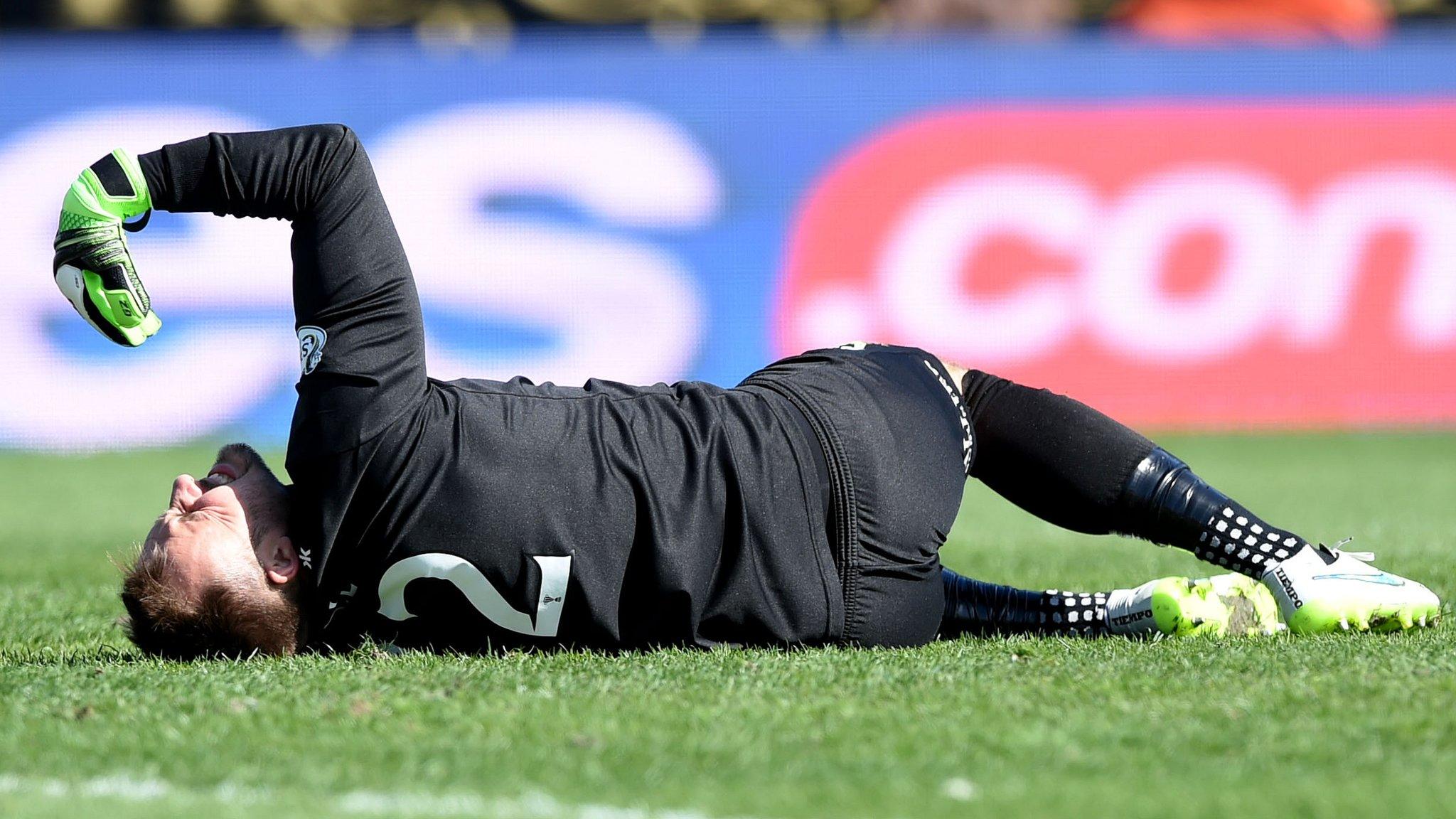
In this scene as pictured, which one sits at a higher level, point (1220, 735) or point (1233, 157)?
point (1233, 157)

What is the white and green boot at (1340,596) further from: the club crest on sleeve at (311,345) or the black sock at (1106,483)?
the club crest on sleeve at (311,345)

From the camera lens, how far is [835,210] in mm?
11688

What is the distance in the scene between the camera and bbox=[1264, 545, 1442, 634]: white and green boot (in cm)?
379

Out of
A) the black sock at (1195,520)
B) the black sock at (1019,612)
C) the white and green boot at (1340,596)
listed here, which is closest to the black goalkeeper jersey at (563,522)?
the black sock at (1019,612)

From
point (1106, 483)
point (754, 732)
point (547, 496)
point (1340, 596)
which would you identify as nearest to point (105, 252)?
point (547, 496)

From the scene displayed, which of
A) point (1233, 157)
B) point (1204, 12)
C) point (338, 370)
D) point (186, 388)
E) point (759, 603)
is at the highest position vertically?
point (1204, 12)

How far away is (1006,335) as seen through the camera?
37.7 ft

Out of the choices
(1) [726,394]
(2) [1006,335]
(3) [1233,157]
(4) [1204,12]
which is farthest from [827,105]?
(1) [726,394]

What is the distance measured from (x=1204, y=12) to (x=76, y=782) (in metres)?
12.5

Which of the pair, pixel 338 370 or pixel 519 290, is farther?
pixel 519 290

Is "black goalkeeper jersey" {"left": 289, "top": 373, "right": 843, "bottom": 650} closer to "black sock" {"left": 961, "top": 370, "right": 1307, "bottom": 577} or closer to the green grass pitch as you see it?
the green grass pitch

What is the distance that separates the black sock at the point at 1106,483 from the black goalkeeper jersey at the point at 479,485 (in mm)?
564

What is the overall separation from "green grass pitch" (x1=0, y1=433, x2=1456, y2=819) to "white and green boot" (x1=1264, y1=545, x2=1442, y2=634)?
0.29 feet

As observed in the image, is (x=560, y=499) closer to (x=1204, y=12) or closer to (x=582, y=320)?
(x=582, y=320)
